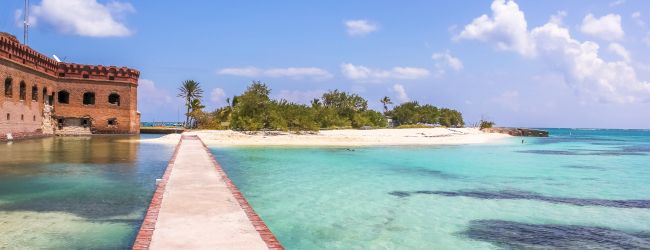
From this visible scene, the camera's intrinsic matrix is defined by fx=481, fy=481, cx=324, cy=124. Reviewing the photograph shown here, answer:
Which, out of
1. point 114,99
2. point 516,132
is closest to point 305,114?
point 114,99

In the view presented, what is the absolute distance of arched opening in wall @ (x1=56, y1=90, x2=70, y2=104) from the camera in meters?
50.5

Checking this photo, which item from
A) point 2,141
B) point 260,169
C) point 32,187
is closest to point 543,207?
point 260,169

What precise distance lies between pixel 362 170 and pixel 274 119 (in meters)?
31.9

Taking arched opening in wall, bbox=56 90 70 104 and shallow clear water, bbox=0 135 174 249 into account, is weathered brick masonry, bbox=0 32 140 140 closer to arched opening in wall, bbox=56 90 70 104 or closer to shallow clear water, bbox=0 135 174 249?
arched opening in wall, bbox=56 90 70 104

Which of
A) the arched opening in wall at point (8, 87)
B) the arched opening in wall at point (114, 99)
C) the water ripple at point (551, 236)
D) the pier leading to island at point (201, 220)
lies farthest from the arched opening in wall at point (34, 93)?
the water ripple at point (551, 236)

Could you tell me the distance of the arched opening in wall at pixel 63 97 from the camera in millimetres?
50513

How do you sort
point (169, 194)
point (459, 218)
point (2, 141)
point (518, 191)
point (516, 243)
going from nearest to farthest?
point (516, 243), point (169, 194), point (459, 218), point (518, 191), point (2, 141)

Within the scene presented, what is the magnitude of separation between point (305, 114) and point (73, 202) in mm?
45145

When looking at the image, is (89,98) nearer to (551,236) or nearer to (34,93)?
(34,93)

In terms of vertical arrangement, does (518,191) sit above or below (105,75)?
below

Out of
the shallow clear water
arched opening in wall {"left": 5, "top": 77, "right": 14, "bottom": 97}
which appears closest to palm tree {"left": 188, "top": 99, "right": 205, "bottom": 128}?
arched opening in wall {"left": 5, "top": 77, "right": 14, "bottom": 97}

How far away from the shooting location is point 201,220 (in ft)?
28.3

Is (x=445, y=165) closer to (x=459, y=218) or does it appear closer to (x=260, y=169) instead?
(x=260, y=169)

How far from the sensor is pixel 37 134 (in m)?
44.6
